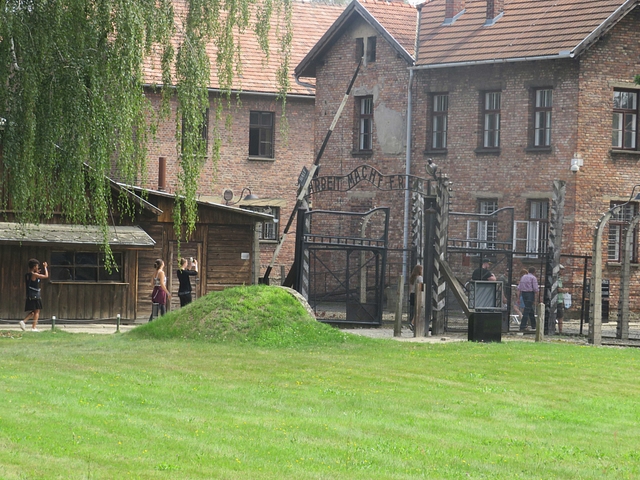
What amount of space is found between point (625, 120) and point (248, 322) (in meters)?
17.0

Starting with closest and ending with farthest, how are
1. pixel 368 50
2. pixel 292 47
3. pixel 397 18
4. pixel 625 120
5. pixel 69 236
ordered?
pixel 69 236
pixel 625 120
pixel 368 50
pixel 397 18
pixel 292 47

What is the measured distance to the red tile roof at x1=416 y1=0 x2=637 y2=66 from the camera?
1351 inches

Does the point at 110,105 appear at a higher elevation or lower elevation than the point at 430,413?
higher

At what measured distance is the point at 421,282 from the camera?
2614 cm

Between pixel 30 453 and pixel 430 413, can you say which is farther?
pixel 430 413

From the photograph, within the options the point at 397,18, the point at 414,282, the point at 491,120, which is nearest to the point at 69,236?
the point at 414,282

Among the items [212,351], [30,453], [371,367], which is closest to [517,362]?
[371,367]

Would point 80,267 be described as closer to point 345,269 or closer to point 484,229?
point 345,269

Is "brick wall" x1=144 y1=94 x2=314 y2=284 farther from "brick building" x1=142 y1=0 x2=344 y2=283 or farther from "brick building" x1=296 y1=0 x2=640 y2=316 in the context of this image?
"brick building" x1=296 y1=0 x2=640 y2=316

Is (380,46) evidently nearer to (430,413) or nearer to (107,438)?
(430,413)

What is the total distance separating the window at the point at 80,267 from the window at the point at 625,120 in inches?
578

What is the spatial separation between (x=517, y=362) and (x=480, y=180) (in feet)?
57.8

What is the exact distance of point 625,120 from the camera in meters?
35.2

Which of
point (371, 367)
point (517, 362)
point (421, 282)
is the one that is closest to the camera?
point (371, 367)
